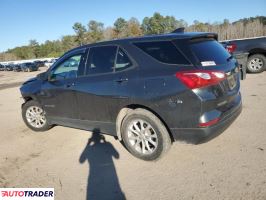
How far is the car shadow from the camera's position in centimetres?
342

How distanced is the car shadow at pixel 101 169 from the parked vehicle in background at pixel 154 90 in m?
0.36

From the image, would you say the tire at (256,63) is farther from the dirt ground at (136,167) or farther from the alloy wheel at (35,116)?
the alloy wheel at (35,116)

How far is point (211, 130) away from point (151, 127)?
873mm

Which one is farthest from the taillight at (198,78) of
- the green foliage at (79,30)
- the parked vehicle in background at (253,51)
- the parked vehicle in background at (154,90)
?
the green foliage at (79,30)

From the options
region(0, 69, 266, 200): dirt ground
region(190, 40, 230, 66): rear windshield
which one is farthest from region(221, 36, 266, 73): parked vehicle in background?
region(190, 40, 230, 66): rear windshield

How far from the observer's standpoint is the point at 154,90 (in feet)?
12.6

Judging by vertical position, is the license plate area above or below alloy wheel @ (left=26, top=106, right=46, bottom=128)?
above

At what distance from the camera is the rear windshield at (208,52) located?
3.73 meters

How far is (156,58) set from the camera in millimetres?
3918

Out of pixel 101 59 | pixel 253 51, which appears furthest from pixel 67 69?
pixel 253 51

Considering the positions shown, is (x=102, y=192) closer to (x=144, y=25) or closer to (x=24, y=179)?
(x=24, y=179)

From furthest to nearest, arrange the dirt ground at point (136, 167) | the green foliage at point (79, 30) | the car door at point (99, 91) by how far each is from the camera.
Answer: the green foliage at point (79, 30) → the car door at point (99, 91) → the dirt ground at point (136, 167)

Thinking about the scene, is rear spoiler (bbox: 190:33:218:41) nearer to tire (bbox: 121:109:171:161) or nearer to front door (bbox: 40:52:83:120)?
tire (bbox: 121:109:171:161)

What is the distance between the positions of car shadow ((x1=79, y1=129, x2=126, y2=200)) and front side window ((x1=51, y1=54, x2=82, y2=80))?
1.32 m
